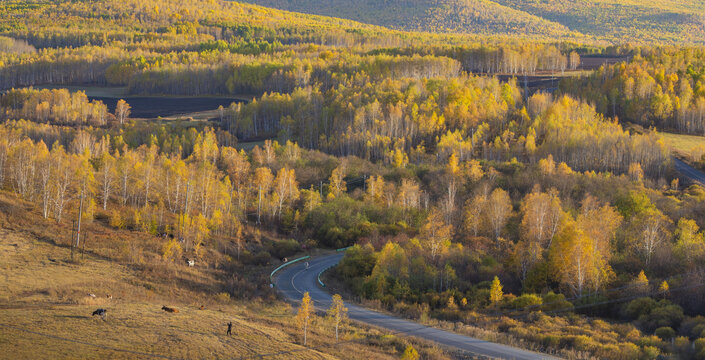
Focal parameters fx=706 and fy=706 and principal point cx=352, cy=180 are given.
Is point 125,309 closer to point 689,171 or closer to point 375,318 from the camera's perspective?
point 375,318

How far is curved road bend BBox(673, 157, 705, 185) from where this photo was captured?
3318 inches

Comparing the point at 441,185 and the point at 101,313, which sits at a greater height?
the point at 101,313

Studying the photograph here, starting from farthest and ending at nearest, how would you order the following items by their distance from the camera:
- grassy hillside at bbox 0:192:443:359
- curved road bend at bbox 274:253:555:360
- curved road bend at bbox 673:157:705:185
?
1. curved road bend at bbox 673:157:705:185
2. curved road bend at bbox 274:253:555:360
3. grassy hillside at bbox 0:192:443:359

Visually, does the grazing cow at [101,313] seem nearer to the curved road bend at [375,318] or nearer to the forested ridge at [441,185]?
the curved road bend at [375,318]

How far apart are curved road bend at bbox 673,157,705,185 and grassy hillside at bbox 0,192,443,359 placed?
56642mm

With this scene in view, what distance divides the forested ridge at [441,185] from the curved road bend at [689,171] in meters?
1.43

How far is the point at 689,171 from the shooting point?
87625 millimetres

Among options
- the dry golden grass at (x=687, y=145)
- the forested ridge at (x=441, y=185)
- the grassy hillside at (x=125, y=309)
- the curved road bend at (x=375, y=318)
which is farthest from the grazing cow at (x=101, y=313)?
the dry golden grass at (x=687, y=145)

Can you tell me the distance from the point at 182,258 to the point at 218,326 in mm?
22308

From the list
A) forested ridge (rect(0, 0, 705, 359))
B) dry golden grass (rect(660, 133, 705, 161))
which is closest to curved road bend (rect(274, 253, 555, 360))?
forested ridge (rect(0, 0, 705, 359))

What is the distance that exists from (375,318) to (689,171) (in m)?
62.2

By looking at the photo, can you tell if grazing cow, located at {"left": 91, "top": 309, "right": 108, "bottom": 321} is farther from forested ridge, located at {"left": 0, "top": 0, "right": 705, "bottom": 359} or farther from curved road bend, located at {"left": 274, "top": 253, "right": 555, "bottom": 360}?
forested ridge, located at {"left": 0, "top": 0, "right": 705, "bottom": 359}

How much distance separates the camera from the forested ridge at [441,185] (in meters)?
45.2

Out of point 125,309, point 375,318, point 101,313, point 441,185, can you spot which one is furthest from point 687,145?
point 101,313
